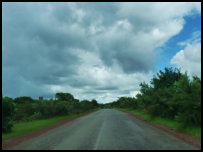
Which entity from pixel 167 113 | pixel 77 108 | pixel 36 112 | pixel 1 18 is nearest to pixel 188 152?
pixel 1 18

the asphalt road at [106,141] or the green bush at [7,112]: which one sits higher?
the green bush at [7,112]

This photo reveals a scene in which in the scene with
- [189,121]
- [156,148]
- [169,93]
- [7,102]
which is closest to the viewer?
[156,148]

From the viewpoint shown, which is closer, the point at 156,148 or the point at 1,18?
the point at 156,148

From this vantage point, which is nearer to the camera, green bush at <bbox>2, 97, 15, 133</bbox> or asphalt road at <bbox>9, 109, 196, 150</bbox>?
asphalt road at <bbox>9, 109, 196, 150</bbox>

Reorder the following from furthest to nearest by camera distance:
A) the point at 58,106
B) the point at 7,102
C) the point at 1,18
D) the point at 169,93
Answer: the point at 58,106 → the point at 169,93 → the point at 7,102 → the point at 1,18

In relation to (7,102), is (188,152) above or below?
below

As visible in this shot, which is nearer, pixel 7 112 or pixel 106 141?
pixel 106 141

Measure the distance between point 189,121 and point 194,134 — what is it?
1323 millimetres

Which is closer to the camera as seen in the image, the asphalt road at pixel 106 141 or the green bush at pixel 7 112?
the asphalt road at pixel 106 141

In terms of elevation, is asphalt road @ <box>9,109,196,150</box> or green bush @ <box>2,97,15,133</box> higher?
green bush @ <box>2,97,15,133</box>

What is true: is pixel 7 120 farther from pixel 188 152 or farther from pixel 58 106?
pixel 58 106

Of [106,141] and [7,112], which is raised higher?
[7,112]

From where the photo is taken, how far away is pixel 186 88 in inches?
557

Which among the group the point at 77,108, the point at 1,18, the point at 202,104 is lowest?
the point at 77,108
